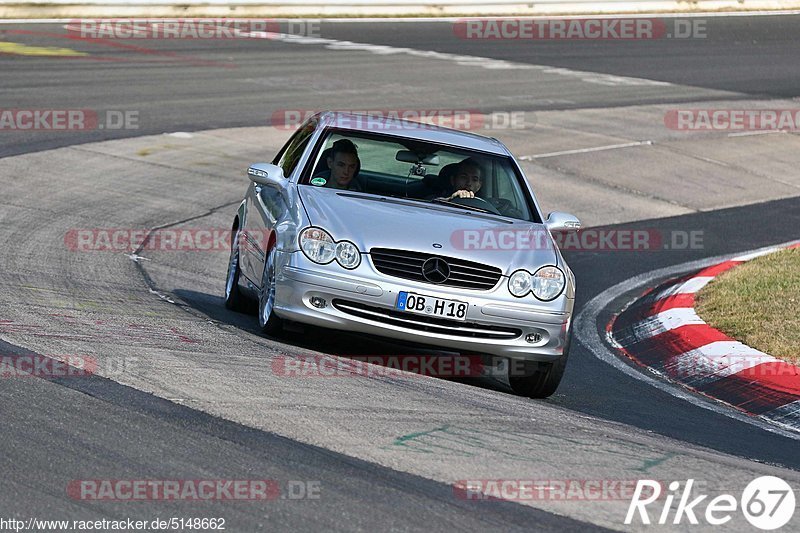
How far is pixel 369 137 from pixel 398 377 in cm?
231

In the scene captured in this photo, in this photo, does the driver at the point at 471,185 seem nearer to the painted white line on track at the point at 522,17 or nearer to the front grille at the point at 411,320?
the front grille at the point at 411,320

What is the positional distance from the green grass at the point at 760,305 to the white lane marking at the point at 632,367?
85 cm

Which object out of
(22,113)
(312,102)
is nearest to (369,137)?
(22,113)

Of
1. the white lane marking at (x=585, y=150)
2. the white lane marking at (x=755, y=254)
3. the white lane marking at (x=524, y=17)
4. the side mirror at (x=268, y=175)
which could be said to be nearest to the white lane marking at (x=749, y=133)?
the white lane marking at (x=585, y=150)

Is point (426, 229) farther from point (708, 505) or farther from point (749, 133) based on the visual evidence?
point (749, 133)

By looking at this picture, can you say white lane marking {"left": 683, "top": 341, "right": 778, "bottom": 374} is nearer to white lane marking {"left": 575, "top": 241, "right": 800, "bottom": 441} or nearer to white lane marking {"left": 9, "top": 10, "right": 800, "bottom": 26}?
white lane marking {"left": 575, "top": 241, "right": 800, "bottom": 441}

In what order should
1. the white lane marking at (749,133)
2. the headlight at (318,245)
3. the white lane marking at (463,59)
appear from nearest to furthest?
the headlight at (318,245), the white lane marking at (749,133), the white lane marking at (463,59)

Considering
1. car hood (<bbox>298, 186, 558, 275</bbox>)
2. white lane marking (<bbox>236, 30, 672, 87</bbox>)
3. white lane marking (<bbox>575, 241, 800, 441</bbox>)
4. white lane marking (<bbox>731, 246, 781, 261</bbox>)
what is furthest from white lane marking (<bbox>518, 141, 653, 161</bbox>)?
car hood (<bbox>298, 186, 558, 275</bbox>)

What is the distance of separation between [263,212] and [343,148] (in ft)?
2.23

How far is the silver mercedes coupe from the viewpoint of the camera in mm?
7602

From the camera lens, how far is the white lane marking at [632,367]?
786 cm

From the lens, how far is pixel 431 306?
7586 mm

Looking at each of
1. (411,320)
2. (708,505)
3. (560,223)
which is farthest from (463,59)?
(708,505)

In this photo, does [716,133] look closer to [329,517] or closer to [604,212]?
[604,212]
